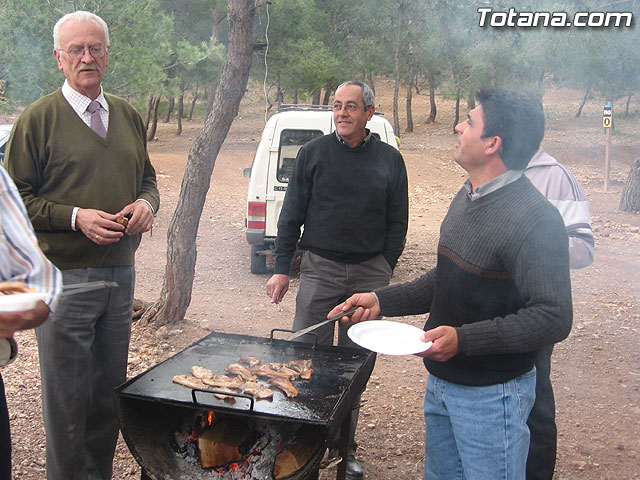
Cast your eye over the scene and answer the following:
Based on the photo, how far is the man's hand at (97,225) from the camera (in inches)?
112

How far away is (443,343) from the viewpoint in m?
2.17

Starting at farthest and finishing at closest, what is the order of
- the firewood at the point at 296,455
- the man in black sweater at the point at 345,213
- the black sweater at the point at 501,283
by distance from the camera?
the man in black sweater at the point at 345,213
the firewood at the point at 296,455
the black sweater at the point at 501,283

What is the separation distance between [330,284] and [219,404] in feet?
4.71

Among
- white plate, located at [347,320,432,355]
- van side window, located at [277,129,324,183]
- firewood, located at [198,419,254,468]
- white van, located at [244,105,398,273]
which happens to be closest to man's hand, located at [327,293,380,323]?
white plate, located at [347,320,432,355]

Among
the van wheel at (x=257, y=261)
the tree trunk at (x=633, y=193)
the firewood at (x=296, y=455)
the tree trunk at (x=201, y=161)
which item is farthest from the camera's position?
the tree trunk at (x=633, y=193)

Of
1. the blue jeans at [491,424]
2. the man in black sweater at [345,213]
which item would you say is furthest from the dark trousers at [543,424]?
the man in black sweater at [345,213]

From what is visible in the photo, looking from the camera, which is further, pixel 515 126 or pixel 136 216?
pixel 136 216

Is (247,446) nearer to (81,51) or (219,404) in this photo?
(219,404)

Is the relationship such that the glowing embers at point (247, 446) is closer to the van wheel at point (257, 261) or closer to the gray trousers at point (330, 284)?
the gray trousers at point (330, 284)

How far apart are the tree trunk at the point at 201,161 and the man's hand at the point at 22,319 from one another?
3.78 m

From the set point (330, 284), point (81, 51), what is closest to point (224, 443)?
point (330, 284)

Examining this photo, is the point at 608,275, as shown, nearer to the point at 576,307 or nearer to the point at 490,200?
the point at 576,307

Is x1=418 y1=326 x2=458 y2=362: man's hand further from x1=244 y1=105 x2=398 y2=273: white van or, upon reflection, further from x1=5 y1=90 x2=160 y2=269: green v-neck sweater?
x1=244 y1=105 x2=398 y2=273: white van

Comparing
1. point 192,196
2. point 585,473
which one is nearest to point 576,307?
point 585,473
